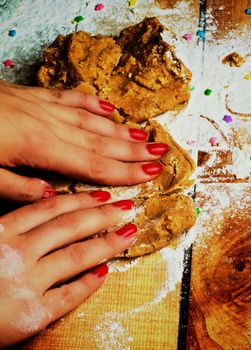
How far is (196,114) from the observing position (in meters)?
1.33

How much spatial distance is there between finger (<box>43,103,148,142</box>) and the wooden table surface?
24 centimetres

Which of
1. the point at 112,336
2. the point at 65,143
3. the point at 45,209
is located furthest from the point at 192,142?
the point at 112,336

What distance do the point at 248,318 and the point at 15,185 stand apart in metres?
0.67

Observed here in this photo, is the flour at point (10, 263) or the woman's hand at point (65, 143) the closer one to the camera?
the flour at point (10, 263)

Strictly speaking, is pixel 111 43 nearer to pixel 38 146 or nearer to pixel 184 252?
pixel 38 146

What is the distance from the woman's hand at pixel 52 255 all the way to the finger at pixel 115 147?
12cm

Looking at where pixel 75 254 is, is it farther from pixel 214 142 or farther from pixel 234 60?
pixel 234 60

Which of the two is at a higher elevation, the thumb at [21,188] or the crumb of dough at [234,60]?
the crumb of dough at [234,60]

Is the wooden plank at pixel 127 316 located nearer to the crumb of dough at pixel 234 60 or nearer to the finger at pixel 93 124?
the finger at pixel 93 124

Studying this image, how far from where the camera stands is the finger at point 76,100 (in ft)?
4.17

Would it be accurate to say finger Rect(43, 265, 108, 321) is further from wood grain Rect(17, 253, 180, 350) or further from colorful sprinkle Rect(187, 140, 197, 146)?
colorful sprinkle Rect(187, 140, 197, 146)

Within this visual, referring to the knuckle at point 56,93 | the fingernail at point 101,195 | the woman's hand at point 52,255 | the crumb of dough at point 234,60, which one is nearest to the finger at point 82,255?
the woman's hand at point 52,255

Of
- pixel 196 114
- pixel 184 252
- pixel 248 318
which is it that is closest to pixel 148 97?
pixel 196 114

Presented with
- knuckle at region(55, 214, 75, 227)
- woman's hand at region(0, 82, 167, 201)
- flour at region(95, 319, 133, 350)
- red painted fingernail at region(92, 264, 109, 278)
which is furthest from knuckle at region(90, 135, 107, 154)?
flour at region(95, 319, 133, 350)
